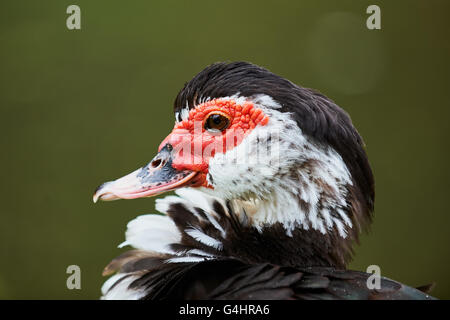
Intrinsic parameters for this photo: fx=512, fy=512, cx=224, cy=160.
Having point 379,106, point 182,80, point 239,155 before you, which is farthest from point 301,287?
point 379,106

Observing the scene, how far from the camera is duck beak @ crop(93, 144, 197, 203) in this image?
2.06m

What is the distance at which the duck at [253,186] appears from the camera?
1.96 meters

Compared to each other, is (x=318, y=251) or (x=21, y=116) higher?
(x=21, y=116)

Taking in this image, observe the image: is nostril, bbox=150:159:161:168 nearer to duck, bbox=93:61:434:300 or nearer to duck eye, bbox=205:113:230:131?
duck, bbox=93:61:434:300

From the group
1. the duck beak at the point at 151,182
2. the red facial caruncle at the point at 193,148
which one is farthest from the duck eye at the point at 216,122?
the duck beak at the point at 151,182

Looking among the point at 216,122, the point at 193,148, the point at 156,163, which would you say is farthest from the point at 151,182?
the point at 216,122

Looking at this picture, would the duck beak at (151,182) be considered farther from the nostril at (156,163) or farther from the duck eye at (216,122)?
the duck eye at (216,122)

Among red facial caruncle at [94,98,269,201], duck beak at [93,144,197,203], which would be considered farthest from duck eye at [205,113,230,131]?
duck beak at [93,144,197,203]

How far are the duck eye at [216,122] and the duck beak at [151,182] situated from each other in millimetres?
191

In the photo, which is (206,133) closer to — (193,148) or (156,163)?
(193,148)

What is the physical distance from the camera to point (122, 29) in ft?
16.2

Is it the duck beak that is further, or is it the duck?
the duck beak

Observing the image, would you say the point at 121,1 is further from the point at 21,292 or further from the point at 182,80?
the point at 21,292

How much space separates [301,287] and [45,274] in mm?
3624
